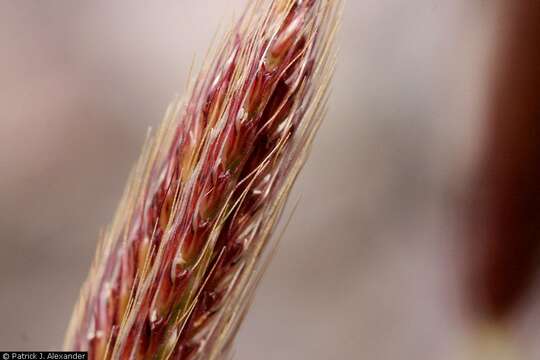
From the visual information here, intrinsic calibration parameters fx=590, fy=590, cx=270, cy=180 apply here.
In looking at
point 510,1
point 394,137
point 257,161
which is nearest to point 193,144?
point 257,161

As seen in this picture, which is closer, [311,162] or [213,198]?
[213,198]

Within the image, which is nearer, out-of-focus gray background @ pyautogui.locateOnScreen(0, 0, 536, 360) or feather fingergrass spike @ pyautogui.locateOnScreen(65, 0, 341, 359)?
feather fingergrass spike @ pyautogui.locateOnScreen(65, 0, 341, 359)

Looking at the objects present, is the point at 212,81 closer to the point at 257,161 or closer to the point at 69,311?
the point at 257,161

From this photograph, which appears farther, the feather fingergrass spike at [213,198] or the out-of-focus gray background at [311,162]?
the out-of-focus gray background at [311,162]
